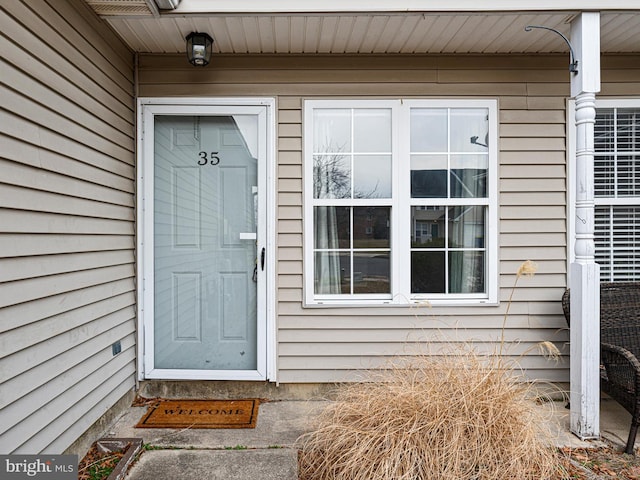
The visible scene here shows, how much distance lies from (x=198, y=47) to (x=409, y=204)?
180cm

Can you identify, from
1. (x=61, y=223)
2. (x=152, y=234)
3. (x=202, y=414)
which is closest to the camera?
(x=61, y=223)

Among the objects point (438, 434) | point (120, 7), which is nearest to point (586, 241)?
point (438, 434)

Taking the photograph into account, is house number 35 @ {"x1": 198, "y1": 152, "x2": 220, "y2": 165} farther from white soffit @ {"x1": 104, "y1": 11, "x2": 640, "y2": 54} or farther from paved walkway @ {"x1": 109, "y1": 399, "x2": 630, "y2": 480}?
paved walkway @ {"x1": 109, "y1": 399, "x2": 630, "y2": 480}

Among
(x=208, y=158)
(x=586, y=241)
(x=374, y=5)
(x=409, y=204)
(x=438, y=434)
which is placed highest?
(x=374, y=5)

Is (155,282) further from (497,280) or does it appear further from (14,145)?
(497,280)

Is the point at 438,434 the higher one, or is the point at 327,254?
the point at 327,254

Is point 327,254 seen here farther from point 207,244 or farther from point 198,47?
point 198,47

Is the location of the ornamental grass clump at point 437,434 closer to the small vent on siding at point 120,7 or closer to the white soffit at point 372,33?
the white soffit at point 372,33

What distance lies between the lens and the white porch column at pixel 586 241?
2633 mm

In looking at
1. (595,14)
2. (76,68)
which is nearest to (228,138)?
(76,68)

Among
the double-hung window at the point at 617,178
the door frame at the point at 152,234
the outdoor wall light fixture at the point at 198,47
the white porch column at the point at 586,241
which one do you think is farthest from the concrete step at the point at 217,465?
the double-hung window at the point at 617,178

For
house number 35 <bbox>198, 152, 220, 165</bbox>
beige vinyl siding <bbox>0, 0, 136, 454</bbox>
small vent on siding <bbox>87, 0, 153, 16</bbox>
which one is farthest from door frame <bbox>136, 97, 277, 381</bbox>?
small vent on siding <bbox>87, 0, 153, 16</bbox>

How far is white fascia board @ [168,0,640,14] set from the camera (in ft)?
8.46

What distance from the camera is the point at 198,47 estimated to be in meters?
2.92
